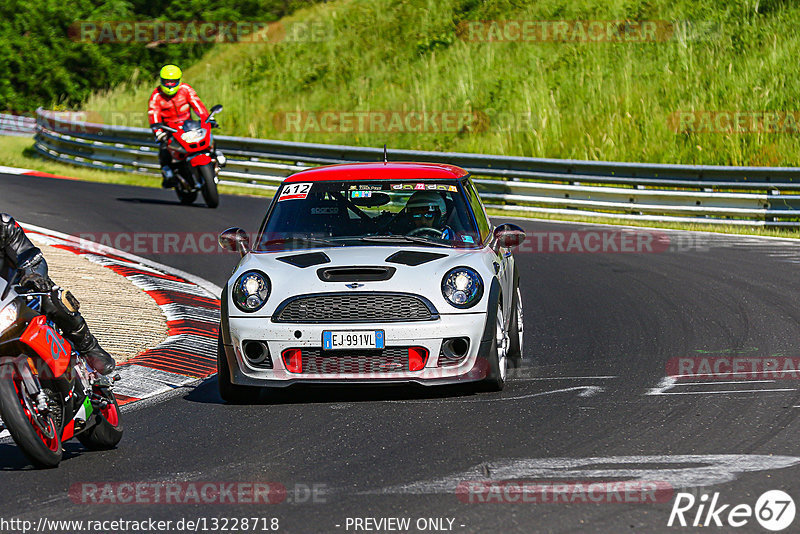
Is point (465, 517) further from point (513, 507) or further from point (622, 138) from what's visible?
point (622, 138)

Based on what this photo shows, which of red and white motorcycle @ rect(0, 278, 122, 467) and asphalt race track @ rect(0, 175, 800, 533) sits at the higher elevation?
red and white motorcycle @ rect(0, 278, 122, 467)

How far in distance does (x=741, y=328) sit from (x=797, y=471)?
4429 mm

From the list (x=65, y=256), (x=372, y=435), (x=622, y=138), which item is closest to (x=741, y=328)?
(x=372, y=435)

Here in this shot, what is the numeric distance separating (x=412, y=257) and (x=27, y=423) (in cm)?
283

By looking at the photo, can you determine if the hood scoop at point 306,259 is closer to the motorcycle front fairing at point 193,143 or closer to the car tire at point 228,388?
the car tire at point 228,388

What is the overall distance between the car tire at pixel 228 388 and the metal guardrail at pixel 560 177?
10.8 meters

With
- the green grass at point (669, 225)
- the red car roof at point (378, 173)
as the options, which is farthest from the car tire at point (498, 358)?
the green grass at point (669, 225)

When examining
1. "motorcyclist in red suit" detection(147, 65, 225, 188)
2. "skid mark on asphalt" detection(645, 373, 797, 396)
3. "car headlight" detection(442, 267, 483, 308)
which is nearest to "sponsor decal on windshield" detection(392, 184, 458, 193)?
"car headlight" detection(442, 267, 483, 308)

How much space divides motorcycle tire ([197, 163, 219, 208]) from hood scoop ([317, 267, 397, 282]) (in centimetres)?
1096

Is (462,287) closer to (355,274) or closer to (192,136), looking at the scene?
(355,274)

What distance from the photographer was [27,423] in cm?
539

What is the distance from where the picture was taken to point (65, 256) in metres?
13.4

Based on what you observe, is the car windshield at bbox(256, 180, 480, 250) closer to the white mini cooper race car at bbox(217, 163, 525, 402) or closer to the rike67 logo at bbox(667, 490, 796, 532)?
the white mini cooper race car at bbox(217, 163, 525, 402)

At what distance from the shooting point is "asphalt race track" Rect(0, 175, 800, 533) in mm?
4926
